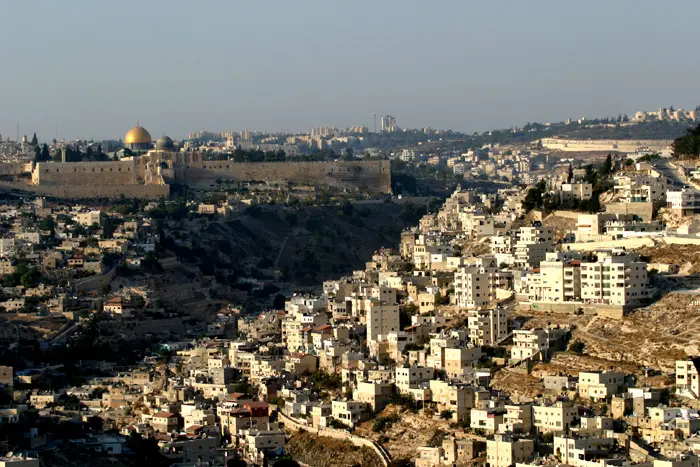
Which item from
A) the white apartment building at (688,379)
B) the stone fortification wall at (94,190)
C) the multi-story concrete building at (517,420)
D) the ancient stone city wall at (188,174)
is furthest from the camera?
the ancient stone city wall at (188,174)

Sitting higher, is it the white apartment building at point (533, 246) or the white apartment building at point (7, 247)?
the white apartment building at point (533, 246)

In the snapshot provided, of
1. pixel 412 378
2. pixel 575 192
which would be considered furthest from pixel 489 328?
pixel 575 192

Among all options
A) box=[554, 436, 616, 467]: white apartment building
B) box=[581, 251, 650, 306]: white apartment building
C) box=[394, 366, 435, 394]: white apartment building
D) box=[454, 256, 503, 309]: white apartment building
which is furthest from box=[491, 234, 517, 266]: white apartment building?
box=[554, 436, 616, 467]: white apartment building

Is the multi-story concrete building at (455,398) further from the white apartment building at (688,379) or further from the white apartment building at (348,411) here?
the white apartment building at (688,379)

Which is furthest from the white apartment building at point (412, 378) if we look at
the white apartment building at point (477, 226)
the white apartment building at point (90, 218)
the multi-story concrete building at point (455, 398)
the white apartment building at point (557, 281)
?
the white apartment building at point (90, 218)

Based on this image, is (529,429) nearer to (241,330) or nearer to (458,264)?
(458,264)

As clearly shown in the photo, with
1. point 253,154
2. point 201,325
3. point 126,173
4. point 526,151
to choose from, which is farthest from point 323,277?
point 526,151

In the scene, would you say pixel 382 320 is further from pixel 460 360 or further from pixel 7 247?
pixel 7 247
